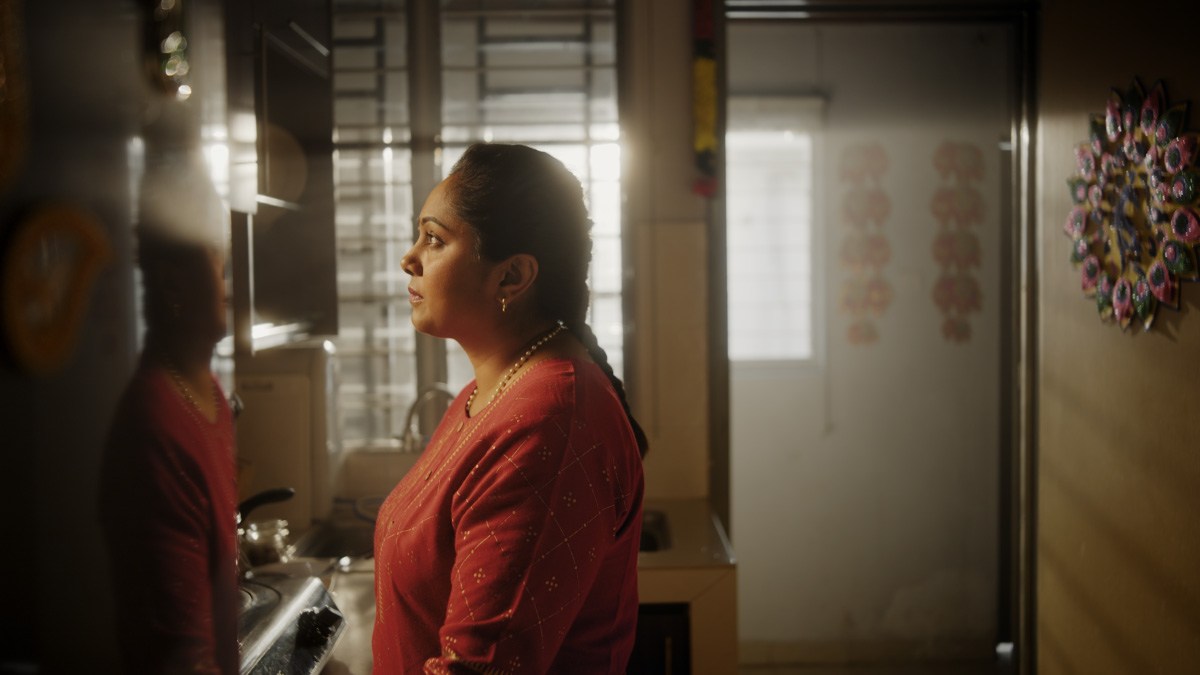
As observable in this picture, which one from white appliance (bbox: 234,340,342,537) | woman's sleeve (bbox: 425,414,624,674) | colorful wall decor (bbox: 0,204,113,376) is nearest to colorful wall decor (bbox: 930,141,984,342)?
white appliance (bbox: 234,340,342,537)

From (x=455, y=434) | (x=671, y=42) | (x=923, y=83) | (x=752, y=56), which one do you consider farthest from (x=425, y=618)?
(x=923, y=83)

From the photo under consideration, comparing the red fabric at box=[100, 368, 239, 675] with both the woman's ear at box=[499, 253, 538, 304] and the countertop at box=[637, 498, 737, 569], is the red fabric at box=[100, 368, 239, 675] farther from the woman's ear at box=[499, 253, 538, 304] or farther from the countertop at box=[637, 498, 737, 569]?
the countertop at box=[637, 498, 737, 569]

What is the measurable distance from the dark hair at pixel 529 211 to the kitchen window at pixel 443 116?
1.42 m

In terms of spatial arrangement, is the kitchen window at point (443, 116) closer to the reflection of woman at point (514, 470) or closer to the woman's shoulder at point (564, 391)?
the reflection of woman at point (514, 470)

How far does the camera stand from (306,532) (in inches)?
75.2

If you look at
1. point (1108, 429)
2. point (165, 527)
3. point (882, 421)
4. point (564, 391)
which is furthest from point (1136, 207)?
point (165, 527)

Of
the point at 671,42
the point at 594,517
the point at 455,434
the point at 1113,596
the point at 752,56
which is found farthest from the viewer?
the point at 752,56

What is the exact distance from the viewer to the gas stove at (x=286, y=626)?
106 centimetres

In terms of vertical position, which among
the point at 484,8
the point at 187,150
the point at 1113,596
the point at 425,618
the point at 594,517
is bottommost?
the point at 1113,596

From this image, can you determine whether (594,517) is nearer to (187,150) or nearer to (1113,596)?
(187,150)

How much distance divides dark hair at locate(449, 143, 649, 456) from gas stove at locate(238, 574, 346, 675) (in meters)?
0.58

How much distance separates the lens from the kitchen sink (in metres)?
1.87

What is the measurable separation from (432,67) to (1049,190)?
1.80m

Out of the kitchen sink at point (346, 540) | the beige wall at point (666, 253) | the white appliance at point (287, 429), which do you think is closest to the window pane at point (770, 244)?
the beige wall at point (666, 253)
